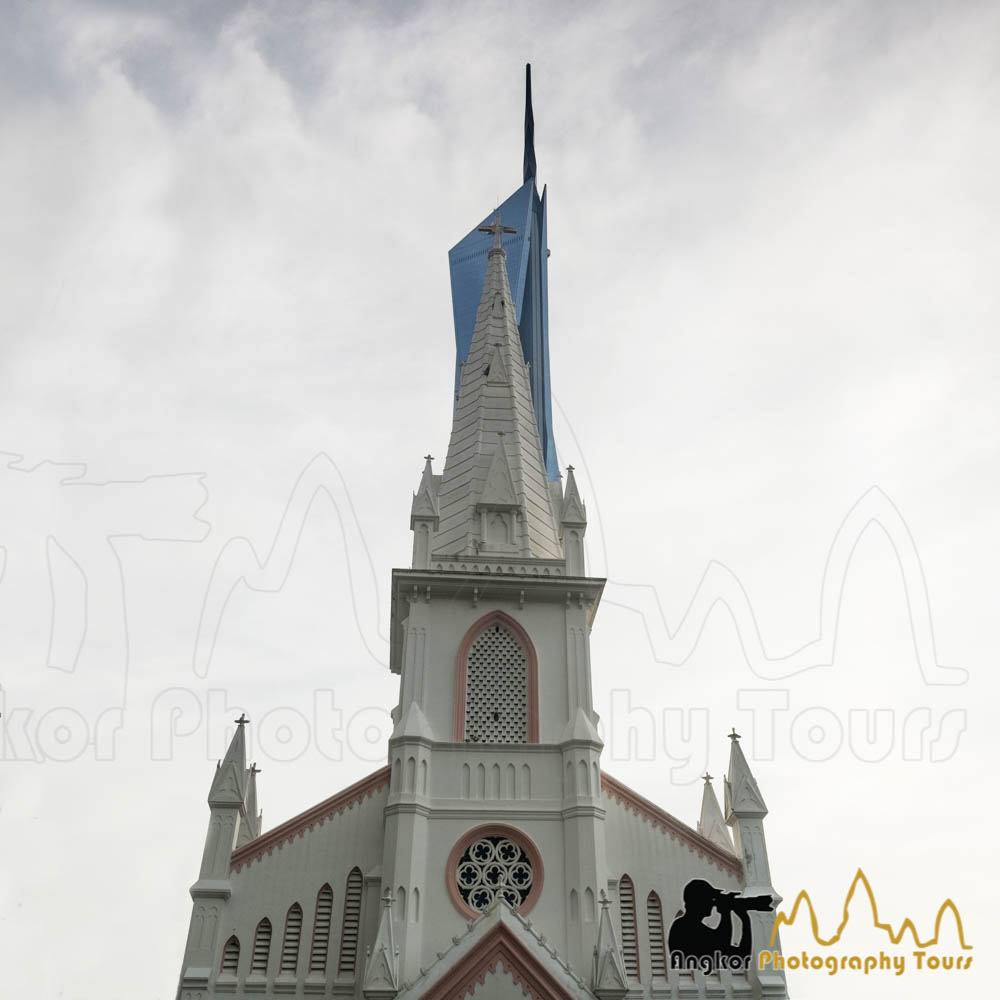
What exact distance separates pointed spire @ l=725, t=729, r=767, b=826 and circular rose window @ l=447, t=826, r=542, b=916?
465cm

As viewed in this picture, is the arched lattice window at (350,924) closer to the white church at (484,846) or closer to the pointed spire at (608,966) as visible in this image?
the white church at (484,846)

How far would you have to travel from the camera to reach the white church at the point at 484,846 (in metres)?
18.3

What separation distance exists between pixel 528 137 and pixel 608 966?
39850mm

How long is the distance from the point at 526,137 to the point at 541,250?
34.8 feet

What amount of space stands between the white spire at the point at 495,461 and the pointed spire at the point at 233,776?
703 cm

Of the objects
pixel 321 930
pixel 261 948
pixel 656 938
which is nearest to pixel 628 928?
pixel 656 938

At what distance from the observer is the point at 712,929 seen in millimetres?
19516

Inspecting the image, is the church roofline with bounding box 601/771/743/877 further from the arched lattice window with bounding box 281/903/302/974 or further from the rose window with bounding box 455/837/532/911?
the arched lattice window with bounding box 281/903/302/974

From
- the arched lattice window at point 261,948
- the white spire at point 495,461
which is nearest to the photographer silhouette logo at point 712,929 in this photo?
the arched lattice window at point 261,948

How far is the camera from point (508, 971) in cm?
1727

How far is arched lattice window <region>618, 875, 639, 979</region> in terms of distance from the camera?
1903cm

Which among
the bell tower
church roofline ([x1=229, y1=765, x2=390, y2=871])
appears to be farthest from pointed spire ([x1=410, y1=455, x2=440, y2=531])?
church roofline ([x1=229, y1=765, x2=390, y2=871])

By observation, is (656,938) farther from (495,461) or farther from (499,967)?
(495,461)

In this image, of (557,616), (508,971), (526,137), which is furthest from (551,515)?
(526,137)
